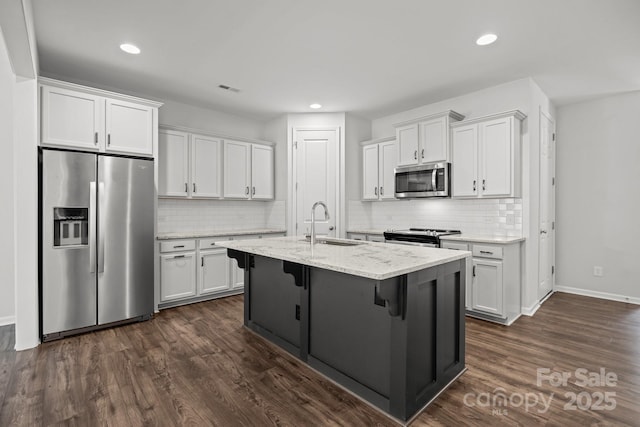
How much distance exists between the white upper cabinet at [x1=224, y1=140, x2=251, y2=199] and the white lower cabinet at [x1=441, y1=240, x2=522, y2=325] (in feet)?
10.1

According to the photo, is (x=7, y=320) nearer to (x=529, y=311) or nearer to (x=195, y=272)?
(x=195, y=272)

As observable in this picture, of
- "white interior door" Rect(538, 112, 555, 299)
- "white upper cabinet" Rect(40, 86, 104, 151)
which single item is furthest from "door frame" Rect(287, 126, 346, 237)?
"white interior door" Rect(538, 112, 555, 299)

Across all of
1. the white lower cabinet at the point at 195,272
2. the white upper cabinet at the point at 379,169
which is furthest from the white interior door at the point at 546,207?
the white lower cabinet at the point at 195,272

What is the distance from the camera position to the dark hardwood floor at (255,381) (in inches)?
76.0

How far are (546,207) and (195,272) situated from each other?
470cm

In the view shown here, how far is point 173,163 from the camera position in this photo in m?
4.33

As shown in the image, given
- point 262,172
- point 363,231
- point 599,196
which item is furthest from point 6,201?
point 599,196

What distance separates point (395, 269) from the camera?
5.63ft

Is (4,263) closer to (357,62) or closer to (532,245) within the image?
(357,62)

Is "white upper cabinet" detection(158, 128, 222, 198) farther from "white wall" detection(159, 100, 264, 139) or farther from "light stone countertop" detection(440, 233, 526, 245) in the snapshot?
"light stone countertop" detection(440, 233, 526, 245)

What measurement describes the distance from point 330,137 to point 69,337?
3.99 m

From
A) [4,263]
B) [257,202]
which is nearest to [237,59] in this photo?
[257,202]

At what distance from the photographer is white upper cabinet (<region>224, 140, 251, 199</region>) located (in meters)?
4.85

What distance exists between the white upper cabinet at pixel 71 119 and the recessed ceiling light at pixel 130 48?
61 cm
